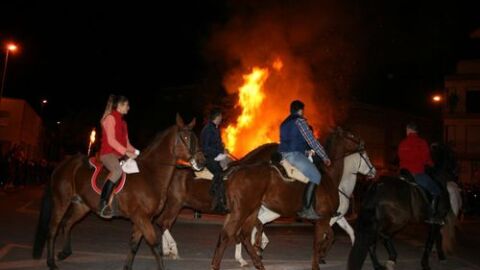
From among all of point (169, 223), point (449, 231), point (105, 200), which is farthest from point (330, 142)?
point (105, 200)

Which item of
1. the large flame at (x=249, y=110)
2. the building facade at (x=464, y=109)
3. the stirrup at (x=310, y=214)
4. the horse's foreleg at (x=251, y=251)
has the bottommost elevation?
the horse's foreleg at (x=251, y=251)

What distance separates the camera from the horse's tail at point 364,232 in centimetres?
827

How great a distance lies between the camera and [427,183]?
32.8ft

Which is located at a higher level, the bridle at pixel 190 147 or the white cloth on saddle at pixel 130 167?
the bridle at pixel 190 147

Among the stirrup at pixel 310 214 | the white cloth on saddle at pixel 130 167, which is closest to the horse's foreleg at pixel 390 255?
the stirrup at pixel 310 214

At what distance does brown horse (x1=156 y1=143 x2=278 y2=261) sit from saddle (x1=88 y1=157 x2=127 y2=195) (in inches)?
79.5

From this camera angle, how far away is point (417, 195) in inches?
384

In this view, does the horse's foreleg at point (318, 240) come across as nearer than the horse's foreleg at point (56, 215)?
Yes

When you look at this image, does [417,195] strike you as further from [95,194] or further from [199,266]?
[95,194]

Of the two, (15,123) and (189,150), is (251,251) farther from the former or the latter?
(15,123)

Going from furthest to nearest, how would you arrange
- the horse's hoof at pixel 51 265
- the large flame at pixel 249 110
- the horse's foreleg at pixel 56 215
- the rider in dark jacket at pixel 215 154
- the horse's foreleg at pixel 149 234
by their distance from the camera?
the large flame at pixel 249 110
the rider in dark jacket at pixel 215 154
the horse's foreleg at pixel 56 215
the horse's hoof at pixel 51 265
the horse's foreleg at pixel 149 234

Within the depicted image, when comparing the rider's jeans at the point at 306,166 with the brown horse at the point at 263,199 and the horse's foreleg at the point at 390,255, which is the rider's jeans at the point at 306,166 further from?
the horse's foreleg at the point at 390,255

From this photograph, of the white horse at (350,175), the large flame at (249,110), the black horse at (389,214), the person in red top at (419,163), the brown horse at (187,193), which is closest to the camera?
the black horse at (389,214)

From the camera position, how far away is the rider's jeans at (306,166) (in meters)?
8.41
